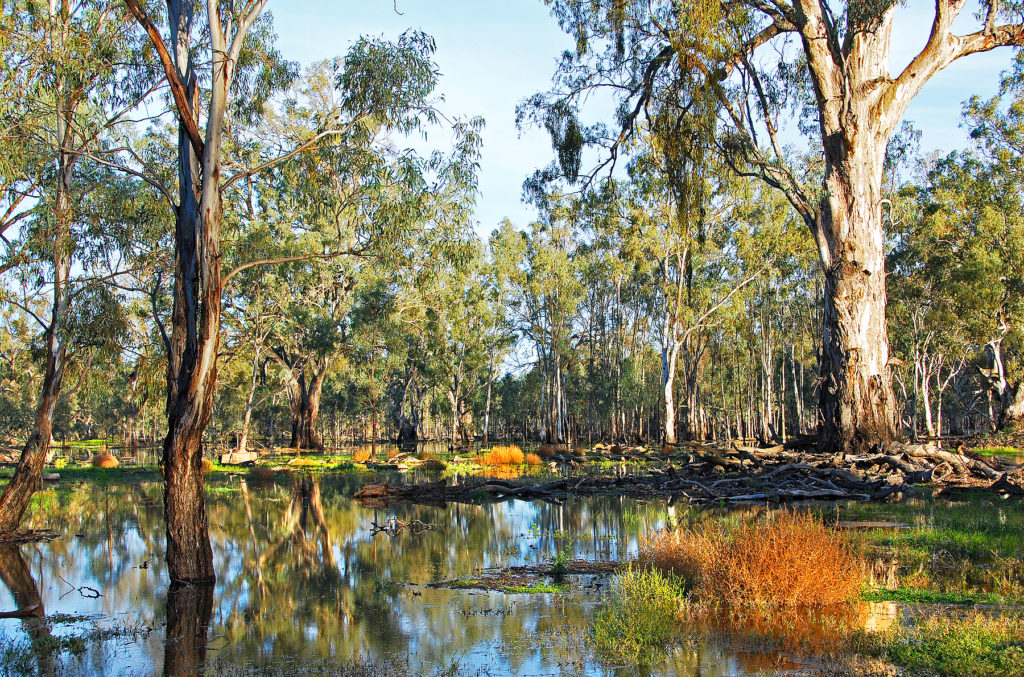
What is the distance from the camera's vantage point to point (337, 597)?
24.1 feet

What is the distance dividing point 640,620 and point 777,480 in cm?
966

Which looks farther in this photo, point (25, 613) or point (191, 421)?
point (191, 421)

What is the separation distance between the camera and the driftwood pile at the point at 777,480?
13.1 meters

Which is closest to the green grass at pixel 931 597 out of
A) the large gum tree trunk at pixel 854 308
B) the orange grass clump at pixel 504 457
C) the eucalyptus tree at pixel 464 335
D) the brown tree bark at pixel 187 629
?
the brown tree bark at pixel 187 629

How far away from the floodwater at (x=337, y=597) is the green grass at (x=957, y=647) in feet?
2.44

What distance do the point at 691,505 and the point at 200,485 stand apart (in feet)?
27.4

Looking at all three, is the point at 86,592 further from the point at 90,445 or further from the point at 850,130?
the point at 90,445

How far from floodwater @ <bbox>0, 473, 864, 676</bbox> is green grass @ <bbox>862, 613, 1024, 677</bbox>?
2.44 ft

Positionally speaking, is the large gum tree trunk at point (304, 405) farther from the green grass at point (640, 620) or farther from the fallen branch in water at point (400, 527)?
the green grass at point (640, 620)

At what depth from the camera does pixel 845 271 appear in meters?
16.3

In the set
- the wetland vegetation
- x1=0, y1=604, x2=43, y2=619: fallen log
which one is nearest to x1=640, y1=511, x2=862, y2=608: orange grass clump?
the wetland vegetation

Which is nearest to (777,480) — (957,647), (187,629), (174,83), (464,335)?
(957,647)

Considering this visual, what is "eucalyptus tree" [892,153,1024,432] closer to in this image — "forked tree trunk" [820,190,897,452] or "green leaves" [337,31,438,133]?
"forked tree trunk" [820,190,897,452]

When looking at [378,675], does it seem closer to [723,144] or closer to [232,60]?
[232,60]
